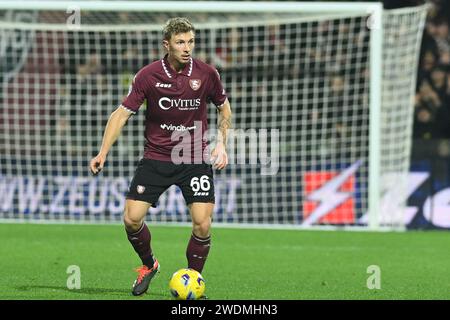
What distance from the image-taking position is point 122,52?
1791 centimetres

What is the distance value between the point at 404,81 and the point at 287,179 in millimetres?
2217

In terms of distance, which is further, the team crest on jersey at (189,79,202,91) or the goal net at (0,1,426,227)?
the goal net at (0,1,426,227)

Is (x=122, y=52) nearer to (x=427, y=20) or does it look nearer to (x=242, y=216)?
(x=242, y=216)

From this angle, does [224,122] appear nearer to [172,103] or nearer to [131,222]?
[172,103]

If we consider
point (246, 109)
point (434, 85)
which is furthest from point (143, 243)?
point (434, 85)

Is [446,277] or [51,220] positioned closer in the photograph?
[446,277]

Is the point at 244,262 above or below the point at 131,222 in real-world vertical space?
below

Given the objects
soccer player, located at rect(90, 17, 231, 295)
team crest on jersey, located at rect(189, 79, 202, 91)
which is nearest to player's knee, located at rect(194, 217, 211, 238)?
soccer player, located at rect(90, 17, 231, 295)

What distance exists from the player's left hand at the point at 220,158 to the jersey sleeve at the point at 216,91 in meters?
0.37

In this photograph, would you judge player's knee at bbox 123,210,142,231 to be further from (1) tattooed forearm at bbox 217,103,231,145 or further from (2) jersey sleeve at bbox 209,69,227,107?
(2) jersey sleeve at bbox 209,69,227,107

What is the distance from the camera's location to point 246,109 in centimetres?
1733

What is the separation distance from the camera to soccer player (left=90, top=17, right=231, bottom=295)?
8484 mm

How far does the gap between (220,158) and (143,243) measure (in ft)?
2.99
